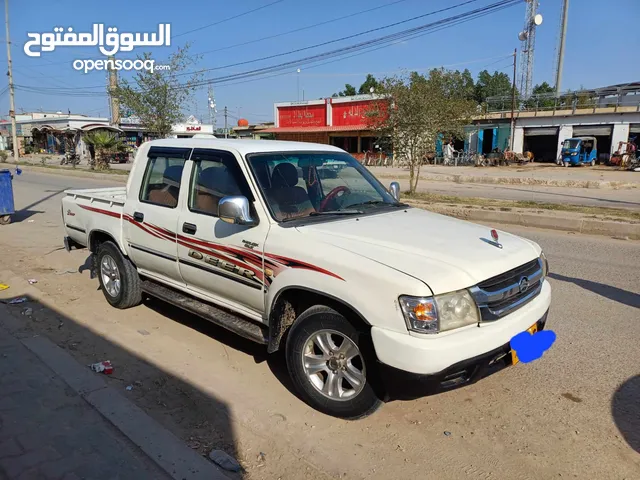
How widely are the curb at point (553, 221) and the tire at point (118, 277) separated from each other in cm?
860

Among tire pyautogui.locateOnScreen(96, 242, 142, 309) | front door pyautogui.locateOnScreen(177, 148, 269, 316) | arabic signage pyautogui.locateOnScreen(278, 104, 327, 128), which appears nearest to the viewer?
front door pyautogui.locateOnScreen(177, 148, 269, 316)

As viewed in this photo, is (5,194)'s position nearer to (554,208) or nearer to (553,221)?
(553,221)

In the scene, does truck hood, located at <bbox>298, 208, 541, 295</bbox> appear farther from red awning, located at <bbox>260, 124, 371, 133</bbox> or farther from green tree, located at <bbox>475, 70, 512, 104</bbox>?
green tree, located at <bbox>475, 70, 512, 104</bbox>

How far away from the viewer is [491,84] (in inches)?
3329

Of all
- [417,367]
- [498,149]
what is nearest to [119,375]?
[417,367]

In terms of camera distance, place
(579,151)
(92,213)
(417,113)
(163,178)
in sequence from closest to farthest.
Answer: (163,178), (92,213), (417,113), (579,151)

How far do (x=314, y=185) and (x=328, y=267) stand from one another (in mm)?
1302

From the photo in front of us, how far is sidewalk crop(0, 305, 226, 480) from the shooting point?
2.84m

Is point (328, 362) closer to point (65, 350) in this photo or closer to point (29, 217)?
point (65, 350)

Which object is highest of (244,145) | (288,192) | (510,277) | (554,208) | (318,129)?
(318,129)

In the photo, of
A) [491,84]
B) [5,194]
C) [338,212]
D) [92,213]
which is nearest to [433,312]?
[338,212]

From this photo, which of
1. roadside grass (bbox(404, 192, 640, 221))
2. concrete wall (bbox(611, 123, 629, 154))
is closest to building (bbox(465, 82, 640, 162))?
concrete wall (bbox(611, 123, 629, 154))

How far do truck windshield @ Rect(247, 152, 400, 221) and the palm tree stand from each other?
2817cm

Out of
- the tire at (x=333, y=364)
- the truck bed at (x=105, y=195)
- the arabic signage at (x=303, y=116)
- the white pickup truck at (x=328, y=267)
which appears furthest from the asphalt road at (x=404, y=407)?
the arabic signage at (x=303, y=116)
